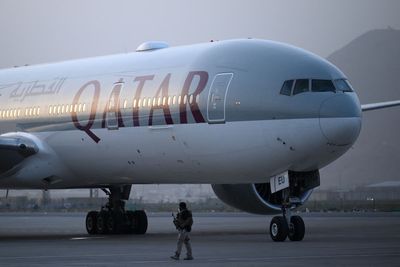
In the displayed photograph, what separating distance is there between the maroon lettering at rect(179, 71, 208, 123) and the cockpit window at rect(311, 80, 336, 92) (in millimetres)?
2791

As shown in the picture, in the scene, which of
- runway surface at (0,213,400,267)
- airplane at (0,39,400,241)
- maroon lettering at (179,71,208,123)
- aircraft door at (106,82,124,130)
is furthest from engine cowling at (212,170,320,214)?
aircraft door at (106,82,124,130)

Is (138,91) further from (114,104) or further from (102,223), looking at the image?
(102,223)

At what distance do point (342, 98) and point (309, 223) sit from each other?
1379 centimetres

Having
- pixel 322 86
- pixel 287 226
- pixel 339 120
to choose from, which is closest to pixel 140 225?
pixel 287 226

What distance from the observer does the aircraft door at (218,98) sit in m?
26.0

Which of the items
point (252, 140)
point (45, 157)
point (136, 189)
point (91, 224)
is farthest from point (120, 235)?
point (136, 189)

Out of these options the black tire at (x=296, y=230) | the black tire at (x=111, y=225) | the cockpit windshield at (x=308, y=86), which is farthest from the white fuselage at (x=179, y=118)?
the black tire at (x=296, y=230)

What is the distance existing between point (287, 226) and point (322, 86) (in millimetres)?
3392

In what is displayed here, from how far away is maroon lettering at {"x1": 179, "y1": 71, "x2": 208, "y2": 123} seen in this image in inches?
Result: 1044

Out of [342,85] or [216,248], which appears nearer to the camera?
[216,248]

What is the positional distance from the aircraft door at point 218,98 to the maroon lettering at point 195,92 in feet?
1.06

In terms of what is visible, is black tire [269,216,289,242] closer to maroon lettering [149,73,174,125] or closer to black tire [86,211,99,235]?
maroon lettering [149,73,174,125]

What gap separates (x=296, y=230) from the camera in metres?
25.3

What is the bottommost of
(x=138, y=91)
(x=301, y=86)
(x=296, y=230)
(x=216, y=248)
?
(x=216, y=248)
